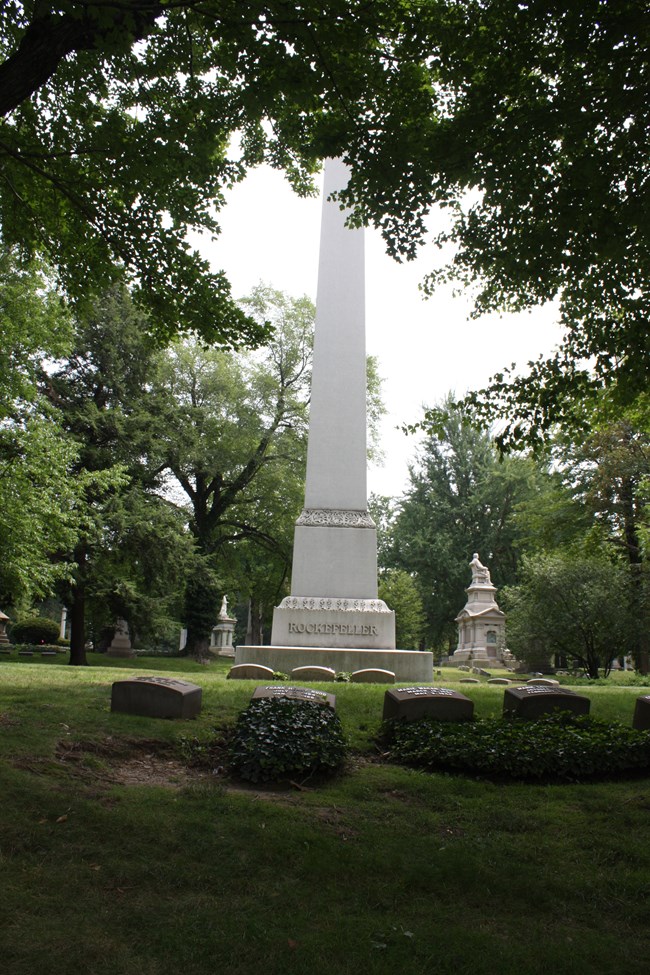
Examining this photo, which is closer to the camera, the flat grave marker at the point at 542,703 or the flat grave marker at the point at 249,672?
the flat grave marker at the point at 542,703

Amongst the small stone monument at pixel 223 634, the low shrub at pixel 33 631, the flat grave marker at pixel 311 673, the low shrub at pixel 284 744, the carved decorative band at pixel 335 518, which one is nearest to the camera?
the low shrub at pixel 284 744

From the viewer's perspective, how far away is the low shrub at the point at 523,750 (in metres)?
6.44

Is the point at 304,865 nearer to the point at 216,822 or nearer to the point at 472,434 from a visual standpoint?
the point at 216,822

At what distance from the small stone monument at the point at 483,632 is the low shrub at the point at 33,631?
20.3 metres

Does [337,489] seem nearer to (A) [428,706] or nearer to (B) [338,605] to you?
(B) [338,605]

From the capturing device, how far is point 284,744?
6281 mm

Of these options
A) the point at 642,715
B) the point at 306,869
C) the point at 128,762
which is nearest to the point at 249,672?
the point at 128,762

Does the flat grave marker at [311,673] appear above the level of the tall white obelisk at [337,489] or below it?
below

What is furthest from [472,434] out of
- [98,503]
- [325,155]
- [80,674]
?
[325,155]

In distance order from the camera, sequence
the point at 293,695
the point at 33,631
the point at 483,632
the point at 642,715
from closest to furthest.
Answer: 1. the point at 293,695
2. the point at 642,715
3. the point at 483,632
4. the point at 33,631

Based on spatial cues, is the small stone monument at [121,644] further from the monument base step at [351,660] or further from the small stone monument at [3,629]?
the monument base step at [351,660]

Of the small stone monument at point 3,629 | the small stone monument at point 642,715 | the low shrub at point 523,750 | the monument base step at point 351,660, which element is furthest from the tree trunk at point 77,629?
the small stone monument at point 642,715

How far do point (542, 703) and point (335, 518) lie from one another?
7.91 metres

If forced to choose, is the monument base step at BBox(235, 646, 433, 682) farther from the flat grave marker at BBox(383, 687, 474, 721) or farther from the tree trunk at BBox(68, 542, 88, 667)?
the tree trunk at BBox(68, 542, 88, 667)
